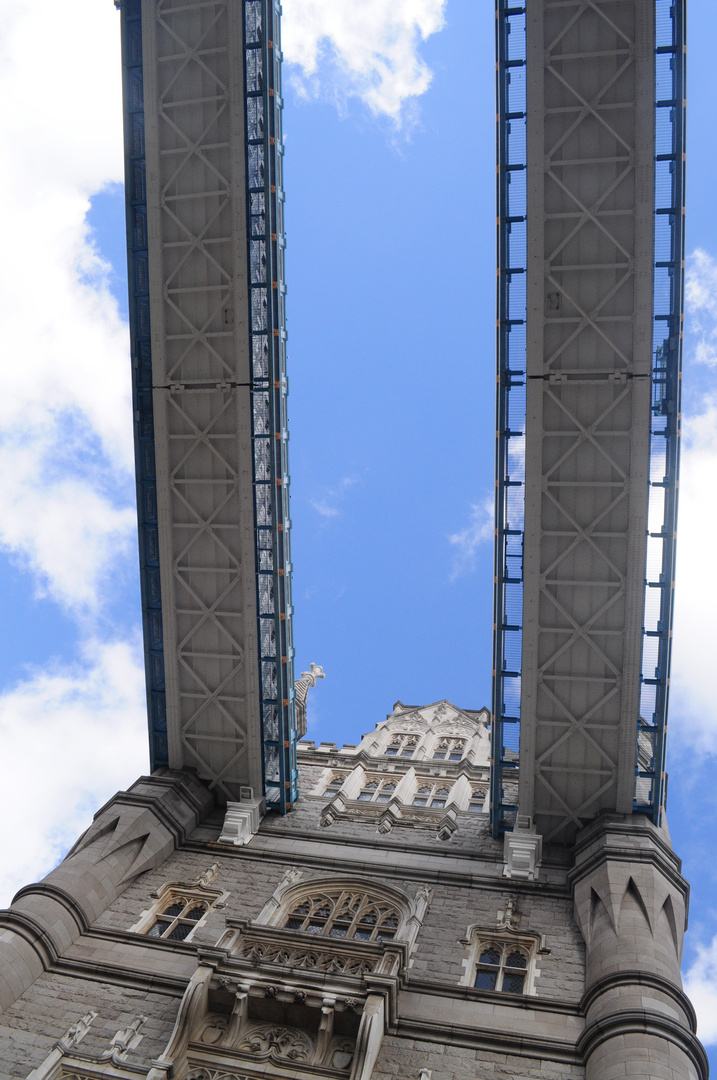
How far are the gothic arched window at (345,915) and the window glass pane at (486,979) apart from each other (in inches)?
111

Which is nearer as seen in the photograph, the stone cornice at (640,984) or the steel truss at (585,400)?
the stone cornice at (640,984)

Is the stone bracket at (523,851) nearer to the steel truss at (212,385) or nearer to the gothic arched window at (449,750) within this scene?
the steel truss at (212,385)

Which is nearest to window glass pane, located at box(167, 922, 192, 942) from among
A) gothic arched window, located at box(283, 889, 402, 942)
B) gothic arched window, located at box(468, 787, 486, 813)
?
gothic arched window, located at box(283, 889, 402, 942)

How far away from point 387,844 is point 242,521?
38.8ft

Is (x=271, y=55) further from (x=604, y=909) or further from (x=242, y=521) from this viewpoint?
(x=604, y=909)

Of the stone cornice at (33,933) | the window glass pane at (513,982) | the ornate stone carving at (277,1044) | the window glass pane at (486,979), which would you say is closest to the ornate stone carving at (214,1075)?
the ornate stone carving at (277,1044)

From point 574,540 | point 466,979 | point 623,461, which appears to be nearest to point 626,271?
point 623,461

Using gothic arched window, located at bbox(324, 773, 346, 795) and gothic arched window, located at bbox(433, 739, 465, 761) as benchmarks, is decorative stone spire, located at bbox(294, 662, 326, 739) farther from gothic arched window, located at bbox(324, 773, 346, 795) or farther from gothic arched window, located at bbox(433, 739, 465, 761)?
gothic arched window, located at bbox(324, 773, 346, 795)

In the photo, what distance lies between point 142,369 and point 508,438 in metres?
12.6

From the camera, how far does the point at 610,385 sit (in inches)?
1125

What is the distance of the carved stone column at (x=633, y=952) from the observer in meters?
19.8

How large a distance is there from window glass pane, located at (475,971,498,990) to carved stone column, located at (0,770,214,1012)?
1079 cm

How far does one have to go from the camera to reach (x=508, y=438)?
29.7m

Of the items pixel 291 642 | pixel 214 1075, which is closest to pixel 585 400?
pixel 291 642
